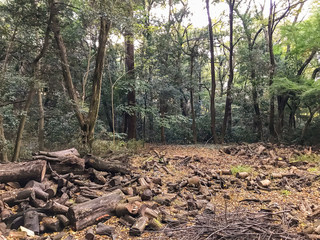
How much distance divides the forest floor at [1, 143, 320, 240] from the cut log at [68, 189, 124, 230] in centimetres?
13

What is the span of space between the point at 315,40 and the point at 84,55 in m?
11.2

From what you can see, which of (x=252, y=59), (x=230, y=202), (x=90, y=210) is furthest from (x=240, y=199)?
(x=252, y=59)

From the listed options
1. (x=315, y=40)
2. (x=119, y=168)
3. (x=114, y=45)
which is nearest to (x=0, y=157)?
(x=119, y=168)

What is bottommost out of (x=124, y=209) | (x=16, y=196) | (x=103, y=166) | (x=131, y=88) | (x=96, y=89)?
(x=124, y=209)

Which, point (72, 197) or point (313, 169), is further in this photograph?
point (313, 169)

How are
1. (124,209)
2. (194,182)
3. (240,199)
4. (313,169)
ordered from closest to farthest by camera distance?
1. (124,209)
2. (240,199)
3. (194,182)
4. (313,169)

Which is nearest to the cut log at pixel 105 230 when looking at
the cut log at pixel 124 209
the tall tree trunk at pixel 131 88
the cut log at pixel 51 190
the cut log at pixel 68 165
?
the cut log at pixel 124 209

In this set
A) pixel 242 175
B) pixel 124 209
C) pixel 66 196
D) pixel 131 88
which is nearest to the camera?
pixel 124 209

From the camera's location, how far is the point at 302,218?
3188mm

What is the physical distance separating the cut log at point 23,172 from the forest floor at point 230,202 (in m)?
→ 1.62

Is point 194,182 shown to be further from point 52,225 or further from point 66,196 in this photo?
point 52,225

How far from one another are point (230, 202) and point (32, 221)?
337cm

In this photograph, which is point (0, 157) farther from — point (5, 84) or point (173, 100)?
point (173, 100)

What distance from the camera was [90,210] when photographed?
3.02 metres
